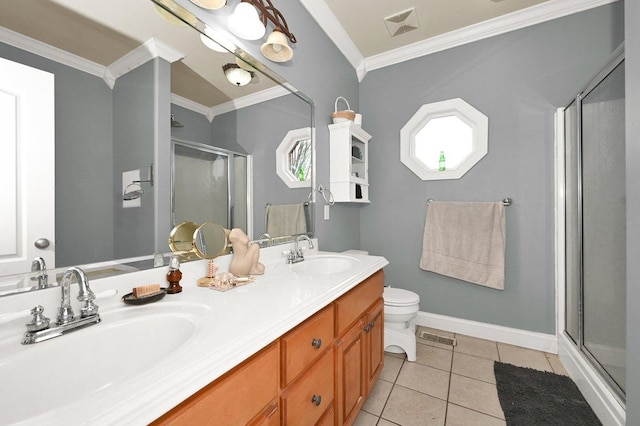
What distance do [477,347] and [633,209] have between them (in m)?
1.51

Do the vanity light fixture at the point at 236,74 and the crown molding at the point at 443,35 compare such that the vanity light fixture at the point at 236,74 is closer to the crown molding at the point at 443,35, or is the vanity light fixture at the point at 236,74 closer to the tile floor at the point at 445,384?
the crown molding at the point at 443,35

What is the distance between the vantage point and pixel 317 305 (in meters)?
0.91

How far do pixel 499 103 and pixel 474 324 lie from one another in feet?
6.36

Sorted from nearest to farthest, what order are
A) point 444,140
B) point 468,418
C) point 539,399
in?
1. point 468,418
2. point 539,399
3. point 444,140

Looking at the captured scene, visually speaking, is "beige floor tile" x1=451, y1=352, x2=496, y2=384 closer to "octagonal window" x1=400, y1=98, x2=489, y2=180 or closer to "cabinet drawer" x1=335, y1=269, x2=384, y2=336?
"cabinet drawer" x1=335, y1=269, x2=384, y2=336

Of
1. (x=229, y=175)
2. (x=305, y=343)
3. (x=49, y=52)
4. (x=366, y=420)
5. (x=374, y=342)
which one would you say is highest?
(x=49, y=52)

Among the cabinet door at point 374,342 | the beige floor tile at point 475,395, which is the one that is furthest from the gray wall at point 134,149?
the beige floor tile at point 475,395

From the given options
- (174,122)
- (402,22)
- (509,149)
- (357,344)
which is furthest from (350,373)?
(402,22)

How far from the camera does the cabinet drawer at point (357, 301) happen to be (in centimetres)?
113

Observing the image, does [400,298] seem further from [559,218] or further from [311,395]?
[559,218]

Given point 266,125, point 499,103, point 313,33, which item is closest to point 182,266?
point 266,125

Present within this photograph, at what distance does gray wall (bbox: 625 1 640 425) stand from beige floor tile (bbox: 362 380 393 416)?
1.08 m

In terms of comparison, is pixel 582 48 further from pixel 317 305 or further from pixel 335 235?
pixel 317 305

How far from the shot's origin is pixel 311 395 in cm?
93
